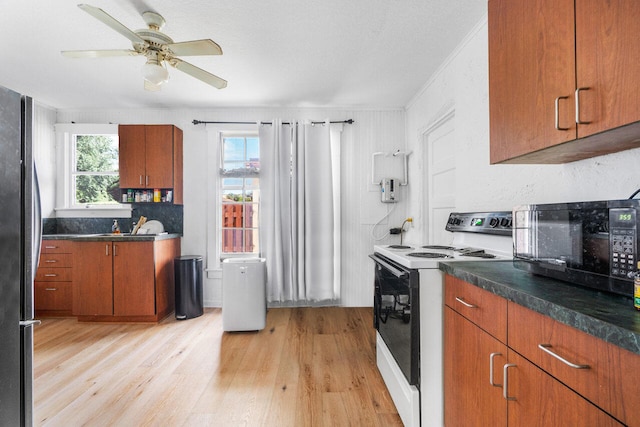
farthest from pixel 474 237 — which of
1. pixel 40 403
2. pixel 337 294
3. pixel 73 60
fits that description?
pixel 73 60

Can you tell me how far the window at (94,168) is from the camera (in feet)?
12.1

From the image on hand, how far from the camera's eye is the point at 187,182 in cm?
361

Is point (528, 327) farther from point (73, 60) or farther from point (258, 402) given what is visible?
point (73, 60)

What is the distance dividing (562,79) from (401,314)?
47.8 inches

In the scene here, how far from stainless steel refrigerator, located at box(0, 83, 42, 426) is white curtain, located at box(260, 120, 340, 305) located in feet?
7.44

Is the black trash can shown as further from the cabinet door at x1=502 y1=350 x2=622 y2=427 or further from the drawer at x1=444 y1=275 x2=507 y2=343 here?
the cabinet door at x1=502 y1=350 x2=622 y2=427

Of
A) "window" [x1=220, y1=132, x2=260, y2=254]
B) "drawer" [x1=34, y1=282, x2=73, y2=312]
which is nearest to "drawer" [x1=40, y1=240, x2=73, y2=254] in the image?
"drawer" [x1=34, y1=282, x2=73, y2=312]

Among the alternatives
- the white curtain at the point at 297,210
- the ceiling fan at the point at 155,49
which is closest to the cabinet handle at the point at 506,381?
the ceiling fan at the point at 155,49

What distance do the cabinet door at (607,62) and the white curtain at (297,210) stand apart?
2.64 meters

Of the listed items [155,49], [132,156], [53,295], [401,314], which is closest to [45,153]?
[132,156]

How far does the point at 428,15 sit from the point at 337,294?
2840 mm

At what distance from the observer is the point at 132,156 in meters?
3.37

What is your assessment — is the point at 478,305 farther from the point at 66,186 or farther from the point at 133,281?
the point at 66,186

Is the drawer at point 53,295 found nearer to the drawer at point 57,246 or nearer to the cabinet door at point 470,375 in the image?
the drawer at point 57,246
